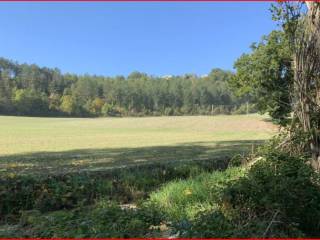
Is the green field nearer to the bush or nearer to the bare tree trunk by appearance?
the bare tree trunk

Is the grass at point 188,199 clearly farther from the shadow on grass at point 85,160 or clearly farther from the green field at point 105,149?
the shadow on grass at point 85,160

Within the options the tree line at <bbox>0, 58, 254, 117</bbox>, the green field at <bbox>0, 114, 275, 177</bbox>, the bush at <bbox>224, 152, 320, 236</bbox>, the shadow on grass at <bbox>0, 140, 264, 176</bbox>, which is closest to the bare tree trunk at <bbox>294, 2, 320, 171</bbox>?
the bush at <bbox>224, 152, 320, 236</bbox>

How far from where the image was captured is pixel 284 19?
7000mm

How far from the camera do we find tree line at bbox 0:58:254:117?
117150mm

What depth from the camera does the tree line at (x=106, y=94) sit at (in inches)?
4612

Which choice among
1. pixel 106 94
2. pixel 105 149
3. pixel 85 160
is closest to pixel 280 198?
pixel 85 160

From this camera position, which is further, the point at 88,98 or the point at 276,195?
the point at 88,98

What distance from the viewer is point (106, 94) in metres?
141

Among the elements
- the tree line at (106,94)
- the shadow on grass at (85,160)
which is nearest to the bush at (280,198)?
the shadow on grass at (85,160)

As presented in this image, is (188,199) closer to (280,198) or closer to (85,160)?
(280,198)

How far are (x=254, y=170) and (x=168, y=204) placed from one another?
1.38 m

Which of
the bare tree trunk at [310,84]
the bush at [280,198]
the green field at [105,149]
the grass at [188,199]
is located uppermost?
the bare tree trunk at [310,84]

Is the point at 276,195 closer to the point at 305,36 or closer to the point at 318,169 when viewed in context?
the point at 318,169

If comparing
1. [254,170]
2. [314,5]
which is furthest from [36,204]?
[314,5]
